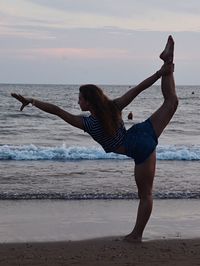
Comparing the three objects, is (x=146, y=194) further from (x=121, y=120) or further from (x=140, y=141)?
(x=121, y=120)

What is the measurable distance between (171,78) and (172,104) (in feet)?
0.84

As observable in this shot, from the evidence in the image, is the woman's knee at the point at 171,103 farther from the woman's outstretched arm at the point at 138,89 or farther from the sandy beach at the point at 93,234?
the sandy beach at the point at 93,234

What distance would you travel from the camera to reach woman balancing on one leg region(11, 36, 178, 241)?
569 centimetres

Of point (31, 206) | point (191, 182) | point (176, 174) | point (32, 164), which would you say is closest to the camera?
point (31, 206)

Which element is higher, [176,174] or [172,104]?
[172,104]

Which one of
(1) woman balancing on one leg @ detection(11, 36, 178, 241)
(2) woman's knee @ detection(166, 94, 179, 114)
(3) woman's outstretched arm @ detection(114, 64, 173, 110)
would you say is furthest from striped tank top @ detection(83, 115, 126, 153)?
(2) woman's knee @ detection(166, 94, 179, 114)

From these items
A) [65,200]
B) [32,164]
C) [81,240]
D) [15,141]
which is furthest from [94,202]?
[15,141]

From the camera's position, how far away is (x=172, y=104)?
5.89m

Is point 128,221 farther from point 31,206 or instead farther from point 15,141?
point 15,141

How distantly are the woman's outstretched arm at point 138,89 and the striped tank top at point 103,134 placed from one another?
243 millimetres

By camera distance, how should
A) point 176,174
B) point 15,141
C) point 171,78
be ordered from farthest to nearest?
point 15,141 → point 176,174 → point 171,78

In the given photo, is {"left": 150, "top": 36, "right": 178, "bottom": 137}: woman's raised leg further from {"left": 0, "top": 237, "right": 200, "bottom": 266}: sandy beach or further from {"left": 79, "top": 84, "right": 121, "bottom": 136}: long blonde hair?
{"left": 0, "top": 237, "right": 200, "bottom": 266}: sandy beach

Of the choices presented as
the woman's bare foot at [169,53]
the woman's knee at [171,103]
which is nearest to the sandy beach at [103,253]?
the woman's knee at [171,103]

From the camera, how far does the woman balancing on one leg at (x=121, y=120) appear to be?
569cm
